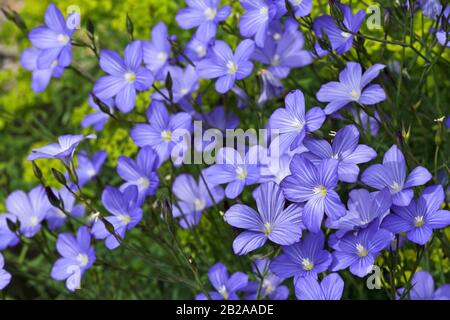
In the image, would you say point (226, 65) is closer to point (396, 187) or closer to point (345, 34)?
point (345, 34)

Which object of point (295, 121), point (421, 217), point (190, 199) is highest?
point (190, 199)

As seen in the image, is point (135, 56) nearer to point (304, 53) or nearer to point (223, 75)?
point (223, 75)

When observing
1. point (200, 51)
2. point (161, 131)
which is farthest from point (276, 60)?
point (161, 131)

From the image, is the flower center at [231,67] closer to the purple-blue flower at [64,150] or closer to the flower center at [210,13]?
the flower center at [210,13]

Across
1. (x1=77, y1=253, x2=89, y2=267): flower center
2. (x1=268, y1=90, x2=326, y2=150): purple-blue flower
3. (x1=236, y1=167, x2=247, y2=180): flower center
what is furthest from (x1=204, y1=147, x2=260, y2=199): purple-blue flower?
(x1=77, y1=253, x2=89, y2=267): flower center
